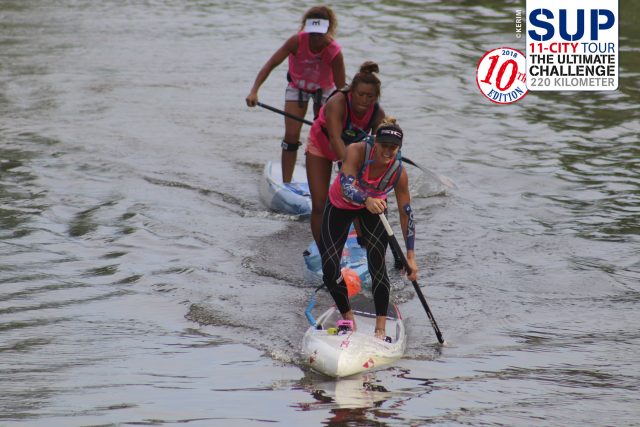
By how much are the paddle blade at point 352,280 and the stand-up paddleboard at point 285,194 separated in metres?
2.61

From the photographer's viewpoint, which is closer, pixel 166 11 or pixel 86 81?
pixel 86 81

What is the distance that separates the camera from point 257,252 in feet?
35.9

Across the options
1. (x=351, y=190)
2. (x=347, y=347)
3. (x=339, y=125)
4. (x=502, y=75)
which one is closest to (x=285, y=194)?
(x=339, y=125)

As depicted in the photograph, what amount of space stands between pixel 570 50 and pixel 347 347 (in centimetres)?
1239

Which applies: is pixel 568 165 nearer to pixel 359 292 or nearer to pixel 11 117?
pixel 359 292

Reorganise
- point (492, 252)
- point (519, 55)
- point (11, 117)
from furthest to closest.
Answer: point (519, 55), point (11, 117), point (492, 252)

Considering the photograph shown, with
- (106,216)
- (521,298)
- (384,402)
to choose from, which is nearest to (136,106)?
(106,216)

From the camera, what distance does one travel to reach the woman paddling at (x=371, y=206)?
749 cm

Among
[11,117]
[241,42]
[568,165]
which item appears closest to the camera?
[568,165]

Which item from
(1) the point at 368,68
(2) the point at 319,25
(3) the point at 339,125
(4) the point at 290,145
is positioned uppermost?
(2) the point at 319,25

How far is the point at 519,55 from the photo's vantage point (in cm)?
2134

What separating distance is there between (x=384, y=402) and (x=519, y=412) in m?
0.92

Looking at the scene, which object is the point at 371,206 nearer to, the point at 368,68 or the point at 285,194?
the point at 368,68

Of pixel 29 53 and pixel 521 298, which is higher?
pixel 29 53
